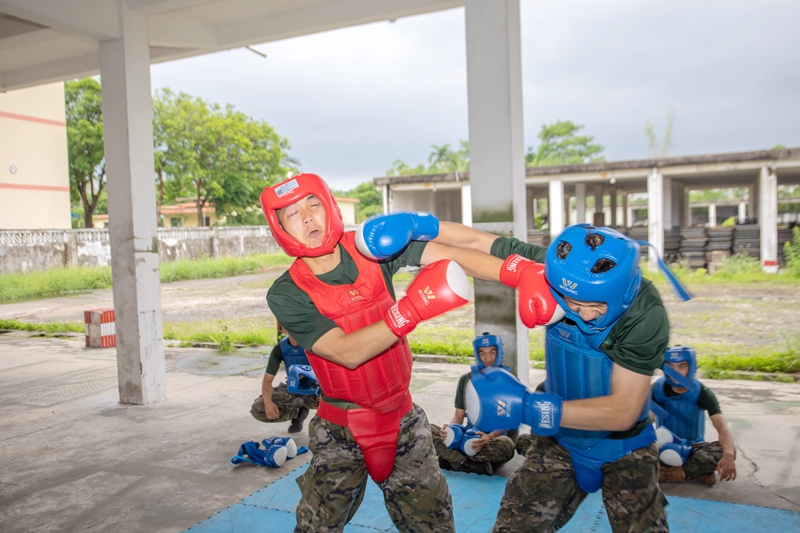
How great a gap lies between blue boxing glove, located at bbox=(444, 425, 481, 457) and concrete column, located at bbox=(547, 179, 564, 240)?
13635 mm

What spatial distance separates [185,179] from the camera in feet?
89.8

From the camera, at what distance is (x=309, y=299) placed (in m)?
2.46

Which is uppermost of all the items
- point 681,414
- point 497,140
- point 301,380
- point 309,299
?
point 497,140

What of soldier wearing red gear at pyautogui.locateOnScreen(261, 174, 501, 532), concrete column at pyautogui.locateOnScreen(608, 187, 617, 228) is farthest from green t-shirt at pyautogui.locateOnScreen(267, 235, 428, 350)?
concrete column at pyautogui.locateOnScreen(608, 187, 617, 228)

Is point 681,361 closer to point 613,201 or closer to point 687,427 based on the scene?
point 687,427

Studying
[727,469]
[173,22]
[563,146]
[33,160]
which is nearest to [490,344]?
[727,469]

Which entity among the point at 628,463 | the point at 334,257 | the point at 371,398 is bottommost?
the point at 628,463

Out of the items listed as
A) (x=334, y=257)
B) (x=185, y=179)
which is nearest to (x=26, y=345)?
(x=334, y=257)

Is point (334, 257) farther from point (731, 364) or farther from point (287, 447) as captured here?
point (731, 364)

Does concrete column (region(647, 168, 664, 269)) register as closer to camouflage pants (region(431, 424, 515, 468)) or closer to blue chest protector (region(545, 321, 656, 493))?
camouflage pants (region(431, 424, 515, 468))

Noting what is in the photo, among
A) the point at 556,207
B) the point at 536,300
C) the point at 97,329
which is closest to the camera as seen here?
the point at 536,300

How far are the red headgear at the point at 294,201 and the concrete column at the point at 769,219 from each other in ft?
54.3

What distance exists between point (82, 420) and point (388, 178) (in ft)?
44.1

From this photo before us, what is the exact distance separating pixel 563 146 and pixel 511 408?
50393 millimetres
